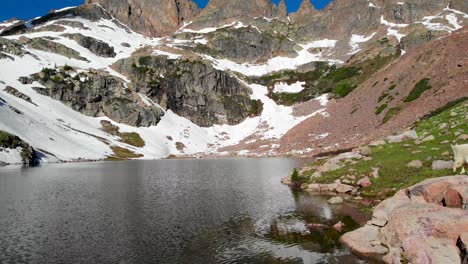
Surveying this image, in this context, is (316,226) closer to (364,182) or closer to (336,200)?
(336,200)

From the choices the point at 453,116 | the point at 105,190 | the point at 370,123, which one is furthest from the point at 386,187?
the point at 370,123

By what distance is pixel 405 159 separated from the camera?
48.9m

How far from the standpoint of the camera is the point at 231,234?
110 feet

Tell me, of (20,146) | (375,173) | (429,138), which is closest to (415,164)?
(375,173)

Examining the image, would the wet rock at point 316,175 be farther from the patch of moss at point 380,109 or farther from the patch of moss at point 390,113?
the patch of moss at point 380,109

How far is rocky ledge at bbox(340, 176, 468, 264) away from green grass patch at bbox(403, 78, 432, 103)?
321 ft

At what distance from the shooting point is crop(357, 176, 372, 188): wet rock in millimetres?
47281

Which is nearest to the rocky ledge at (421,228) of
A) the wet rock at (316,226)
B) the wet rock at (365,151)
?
the wet rock at (316,226)

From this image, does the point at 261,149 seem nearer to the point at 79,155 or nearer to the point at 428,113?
the point at 79,155

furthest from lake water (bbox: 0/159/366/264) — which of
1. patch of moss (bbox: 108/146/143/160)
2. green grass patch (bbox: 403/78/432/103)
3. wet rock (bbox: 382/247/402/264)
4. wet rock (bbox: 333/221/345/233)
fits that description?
patch of moss (bbox: 108/146/143/160)

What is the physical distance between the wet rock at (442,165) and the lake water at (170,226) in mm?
10637

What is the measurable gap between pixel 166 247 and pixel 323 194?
27.9m

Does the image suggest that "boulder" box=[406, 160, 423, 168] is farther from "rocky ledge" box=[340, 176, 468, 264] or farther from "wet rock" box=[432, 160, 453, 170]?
"rocky ledge" box=[340, 176, 468, 264]

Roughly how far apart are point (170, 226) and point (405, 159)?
32193mm
